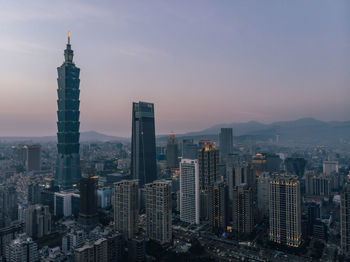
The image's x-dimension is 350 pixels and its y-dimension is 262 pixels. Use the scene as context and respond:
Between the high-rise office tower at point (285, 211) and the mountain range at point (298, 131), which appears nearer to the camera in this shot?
the mountain range at point (298, 131)

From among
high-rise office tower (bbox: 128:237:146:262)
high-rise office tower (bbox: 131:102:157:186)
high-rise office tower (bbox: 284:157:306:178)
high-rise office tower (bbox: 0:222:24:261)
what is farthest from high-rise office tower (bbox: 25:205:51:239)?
high-rise office tower (bbox: 284:157:306:178)

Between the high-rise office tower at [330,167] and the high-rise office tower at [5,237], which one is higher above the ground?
the high-rise office tower at [330,167]

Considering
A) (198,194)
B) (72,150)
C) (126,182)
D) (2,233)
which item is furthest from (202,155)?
(72,150)

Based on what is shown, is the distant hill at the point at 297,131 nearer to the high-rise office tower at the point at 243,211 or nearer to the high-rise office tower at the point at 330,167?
the high-rise office tower at the point at 330,167

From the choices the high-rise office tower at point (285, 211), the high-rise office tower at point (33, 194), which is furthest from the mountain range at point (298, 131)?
the high-rise office tower at point (33, 194)

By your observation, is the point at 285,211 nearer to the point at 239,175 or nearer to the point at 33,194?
the point at 239,175

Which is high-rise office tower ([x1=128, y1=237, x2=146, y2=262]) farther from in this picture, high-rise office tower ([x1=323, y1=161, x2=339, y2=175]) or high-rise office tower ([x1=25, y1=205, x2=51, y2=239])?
high-rise office tower ([x1=323, y1=161, x2=339, y2=175])
